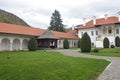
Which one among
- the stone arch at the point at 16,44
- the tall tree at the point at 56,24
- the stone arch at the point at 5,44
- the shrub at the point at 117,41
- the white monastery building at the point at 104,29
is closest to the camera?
the stone arch at the point at 5,44

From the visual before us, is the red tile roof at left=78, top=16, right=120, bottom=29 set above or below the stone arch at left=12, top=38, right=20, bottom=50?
above

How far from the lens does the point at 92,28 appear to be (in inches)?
2292

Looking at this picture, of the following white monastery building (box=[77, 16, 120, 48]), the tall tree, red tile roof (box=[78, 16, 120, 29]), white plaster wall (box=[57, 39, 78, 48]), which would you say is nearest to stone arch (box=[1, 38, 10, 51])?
white plaster wall (box=[57, 39, 78, 48])

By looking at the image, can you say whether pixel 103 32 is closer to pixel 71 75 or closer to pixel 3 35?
pixel 3 35

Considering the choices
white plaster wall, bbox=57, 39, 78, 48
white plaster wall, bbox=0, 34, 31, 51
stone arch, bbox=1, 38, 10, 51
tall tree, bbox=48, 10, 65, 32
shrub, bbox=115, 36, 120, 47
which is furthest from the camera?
tall tree, bbox=48, 10, 65, 32

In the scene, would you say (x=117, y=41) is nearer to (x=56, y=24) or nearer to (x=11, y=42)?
(x=11, y=42)

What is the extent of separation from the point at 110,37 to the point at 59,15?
29725 mm

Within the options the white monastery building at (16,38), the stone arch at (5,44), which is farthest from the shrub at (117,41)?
the stone arch at (5,44)

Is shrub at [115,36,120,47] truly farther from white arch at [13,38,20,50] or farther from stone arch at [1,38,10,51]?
stone arch at [1,38,10,51]

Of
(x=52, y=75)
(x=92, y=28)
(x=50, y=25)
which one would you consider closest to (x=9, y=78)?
(x=52, y=75)

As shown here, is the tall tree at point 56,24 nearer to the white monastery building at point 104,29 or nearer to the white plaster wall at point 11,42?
the white monastery building at point 104,29

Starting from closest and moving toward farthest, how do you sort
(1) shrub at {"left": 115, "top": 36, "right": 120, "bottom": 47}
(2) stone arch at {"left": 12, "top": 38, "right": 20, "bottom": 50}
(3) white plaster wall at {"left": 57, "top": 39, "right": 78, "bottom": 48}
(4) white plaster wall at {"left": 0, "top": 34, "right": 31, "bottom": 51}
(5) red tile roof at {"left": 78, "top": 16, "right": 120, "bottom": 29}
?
(4) white plaster wall at {"left": 0, "top": 34, "right": 31, "bottom": 51}, (2) stone arch at {"left": 12, "top": 38, "right": 20, "bottom": 50}, (1) shrub at {"left": 115, "top": 36, "right": 120, "bottom": 47}, (3) white plaster wall at {"left": 57, "top": 39, "right": 78, "bottom": 48}, (5) red tile roof at {"left": 78, "top": 16, "right": 120, "bottom": 29}

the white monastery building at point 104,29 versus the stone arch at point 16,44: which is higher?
the white monastery building at point 104,29

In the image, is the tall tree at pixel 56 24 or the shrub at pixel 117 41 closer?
the shrub at pixel 117 41
